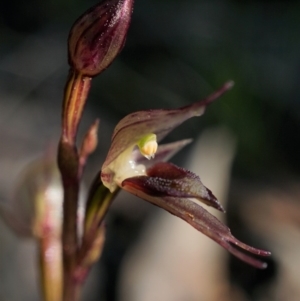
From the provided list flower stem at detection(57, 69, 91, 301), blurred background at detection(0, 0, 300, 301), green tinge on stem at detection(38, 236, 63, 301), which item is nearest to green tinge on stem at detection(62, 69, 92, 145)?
flower stem at detection(57, 69, 91, 301)

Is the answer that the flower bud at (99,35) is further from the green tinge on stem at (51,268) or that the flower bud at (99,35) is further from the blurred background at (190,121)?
the blurred background at (190,121)

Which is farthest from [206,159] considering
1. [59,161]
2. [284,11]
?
[284,11]

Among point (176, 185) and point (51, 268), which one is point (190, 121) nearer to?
point (51, 268)

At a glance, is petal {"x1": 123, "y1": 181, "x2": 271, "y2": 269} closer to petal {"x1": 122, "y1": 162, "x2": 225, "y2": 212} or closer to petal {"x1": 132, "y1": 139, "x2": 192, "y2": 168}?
petal {"x1": 122, "y1": 162, "x2": 225, "y2": 212}

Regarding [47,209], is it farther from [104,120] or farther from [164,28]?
[164,28]

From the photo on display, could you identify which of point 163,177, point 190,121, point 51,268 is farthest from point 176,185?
point 190,121

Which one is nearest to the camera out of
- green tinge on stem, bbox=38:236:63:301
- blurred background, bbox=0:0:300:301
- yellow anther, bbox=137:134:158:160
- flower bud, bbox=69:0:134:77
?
flower bud, bbox=69:0:134:77
